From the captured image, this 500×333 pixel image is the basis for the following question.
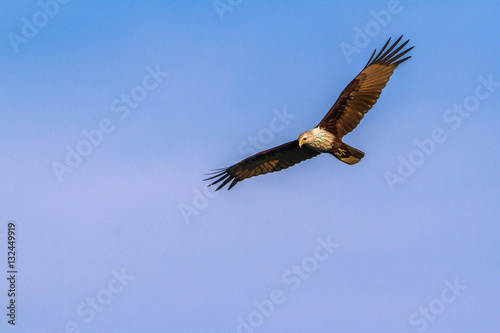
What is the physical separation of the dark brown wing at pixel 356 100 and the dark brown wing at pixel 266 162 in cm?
97

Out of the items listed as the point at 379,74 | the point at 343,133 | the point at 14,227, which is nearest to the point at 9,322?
the point at 14,227

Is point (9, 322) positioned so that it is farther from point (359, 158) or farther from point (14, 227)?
point (359, 158)

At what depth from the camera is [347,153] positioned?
14.6 m

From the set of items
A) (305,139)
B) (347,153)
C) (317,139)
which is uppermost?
(305,139)

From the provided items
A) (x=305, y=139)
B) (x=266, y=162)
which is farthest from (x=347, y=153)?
(x=266, y=162)

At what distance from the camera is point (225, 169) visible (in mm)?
16969

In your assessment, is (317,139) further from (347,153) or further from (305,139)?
(347,153)

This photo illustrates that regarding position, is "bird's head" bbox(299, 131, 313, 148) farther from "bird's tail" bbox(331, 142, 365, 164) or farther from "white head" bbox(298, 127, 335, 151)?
"bird's tail" bbox(331, 142, 365, 164)

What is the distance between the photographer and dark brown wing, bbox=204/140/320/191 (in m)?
16.1

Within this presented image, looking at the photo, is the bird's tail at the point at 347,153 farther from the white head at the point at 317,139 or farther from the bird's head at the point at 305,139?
the bird's head at the point at 305,139

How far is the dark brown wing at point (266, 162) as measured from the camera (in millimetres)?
16062

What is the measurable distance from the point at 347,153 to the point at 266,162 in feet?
8.89

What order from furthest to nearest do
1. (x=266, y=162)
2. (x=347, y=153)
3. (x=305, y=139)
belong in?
(x=266, y=162) → (x=305, y=139) → (x=347, y=153)

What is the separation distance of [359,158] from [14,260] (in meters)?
9.95
